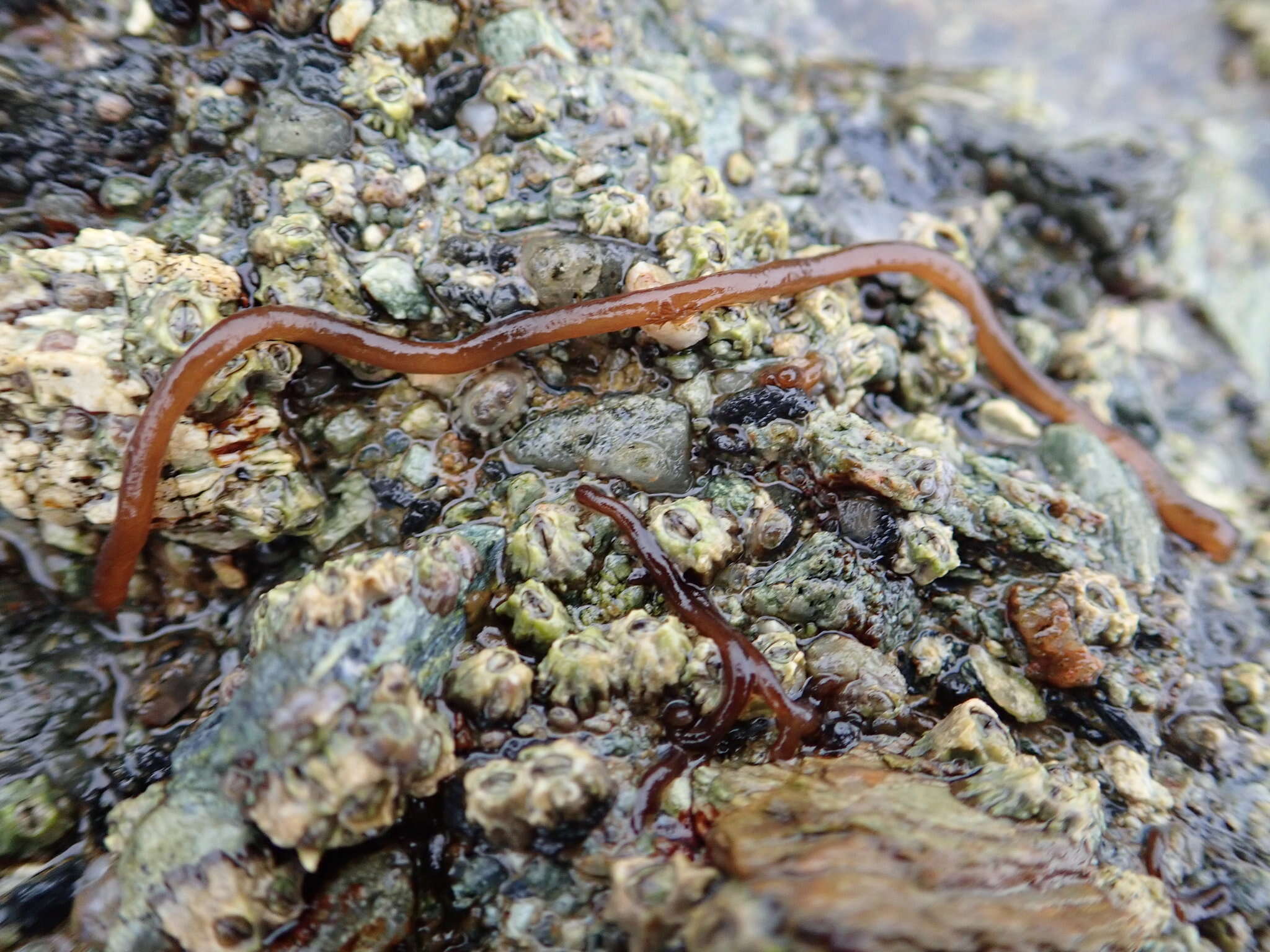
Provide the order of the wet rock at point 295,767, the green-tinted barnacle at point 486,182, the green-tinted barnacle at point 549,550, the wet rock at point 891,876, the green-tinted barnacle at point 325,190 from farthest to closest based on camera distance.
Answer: the green-tinted barnacle at point 486,182
the green-tinted barnacle at point 325,190
the green-tinted barnacle at point 549,550
the wet rock at point 295,767
the wet rock at point 891,876

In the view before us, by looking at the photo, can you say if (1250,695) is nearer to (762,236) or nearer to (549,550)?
(762,236)

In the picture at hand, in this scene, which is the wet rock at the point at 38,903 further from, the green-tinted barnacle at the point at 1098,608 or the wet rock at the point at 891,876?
the green-tinted barnacle at the point at 1098,608

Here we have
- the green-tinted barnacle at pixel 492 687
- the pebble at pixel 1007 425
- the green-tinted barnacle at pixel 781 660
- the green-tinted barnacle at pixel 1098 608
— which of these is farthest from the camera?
the pebble at pixel 1007 425

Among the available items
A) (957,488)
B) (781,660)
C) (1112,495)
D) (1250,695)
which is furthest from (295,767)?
(1250,695)

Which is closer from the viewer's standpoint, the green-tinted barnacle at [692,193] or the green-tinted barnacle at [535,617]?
the green-tinted barnacle at [535,617]

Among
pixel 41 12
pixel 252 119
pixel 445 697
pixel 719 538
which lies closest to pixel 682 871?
pixel 445 697

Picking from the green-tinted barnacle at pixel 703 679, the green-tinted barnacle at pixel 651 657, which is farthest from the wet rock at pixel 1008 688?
the green-tinted barnacle at pixel 651 657
